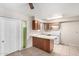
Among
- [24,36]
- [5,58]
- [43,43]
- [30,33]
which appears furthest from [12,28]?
[5,58]

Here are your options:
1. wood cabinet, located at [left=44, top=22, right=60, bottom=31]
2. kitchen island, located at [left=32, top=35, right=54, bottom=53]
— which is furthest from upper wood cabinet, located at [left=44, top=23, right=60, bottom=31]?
kitchen island, located at [left=32, top=35, right=54, bottom=53]

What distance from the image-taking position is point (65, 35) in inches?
195

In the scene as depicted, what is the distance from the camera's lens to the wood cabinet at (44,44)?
11.0 feet

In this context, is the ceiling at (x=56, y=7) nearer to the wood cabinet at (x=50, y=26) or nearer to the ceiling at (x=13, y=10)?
the ceiling at (x=13, y=10)

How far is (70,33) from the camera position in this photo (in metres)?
4.68

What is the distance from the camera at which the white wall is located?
14.4 feet

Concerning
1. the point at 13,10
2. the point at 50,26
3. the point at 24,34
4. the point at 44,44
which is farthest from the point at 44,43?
the point at 50,26

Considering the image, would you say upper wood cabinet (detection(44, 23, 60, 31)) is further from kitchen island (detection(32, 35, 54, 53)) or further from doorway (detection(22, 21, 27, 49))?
doorway (detection(22, 21, 27, 49))

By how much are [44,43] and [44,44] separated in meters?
0.05

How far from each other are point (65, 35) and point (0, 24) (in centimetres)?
385

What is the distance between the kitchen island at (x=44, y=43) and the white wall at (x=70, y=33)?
1.64m

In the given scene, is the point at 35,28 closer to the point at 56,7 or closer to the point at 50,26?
the point at 50,26

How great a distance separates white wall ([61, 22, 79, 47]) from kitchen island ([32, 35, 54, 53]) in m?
1.64

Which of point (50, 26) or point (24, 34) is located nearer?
point (24, 34)
